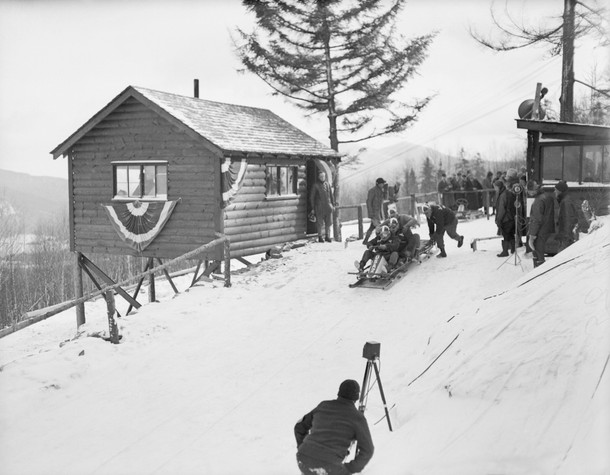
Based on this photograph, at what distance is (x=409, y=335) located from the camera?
36.0 ft

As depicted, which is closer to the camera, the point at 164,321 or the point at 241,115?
the point at 164,321

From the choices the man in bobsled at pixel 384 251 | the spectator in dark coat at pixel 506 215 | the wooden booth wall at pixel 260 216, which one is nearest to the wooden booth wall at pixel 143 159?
the wooden booth wall at pixel 260 216

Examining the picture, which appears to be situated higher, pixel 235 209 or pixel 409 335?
pixel 235 209

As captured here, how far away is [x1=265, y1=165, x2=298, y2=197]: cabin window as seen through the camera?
1873 centimetres

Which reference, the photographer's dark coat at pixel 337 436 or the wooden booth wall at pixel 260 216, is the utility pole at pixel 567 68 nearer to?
the wooden booth wall at pixel 260 216

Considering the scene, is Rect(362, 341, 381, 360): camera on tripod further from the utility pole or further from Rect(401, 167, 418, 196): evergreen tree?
Rect(401, 167, 418, 196): evergreen tree

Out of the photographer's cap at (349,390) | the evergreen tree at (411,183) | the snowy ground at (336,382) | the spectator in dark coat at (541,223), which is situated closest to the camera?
the photographer's cap at (349,390)

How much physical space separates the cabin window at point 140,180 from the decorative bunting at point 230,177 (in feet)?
5.89

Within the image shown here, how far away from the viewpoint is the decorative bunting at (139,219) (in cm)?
1720

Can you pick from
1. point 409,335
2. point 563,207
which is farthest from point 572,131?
point 409,335

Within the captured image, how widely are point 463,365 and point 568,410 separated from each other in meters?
1.77

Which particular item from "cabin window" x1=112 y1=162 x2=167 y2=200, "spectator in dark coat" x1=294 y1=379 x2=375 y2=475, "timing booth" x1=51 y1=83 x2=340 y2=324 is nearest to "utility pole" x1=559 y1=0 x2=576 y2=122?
"timing booth" x1=51 y1=83 x2=340 y2=324

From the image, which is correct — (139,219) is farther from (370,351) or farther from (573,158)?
(370,351)

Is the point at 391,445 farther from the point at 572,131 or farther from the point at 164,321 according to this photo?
the point at 572,131
